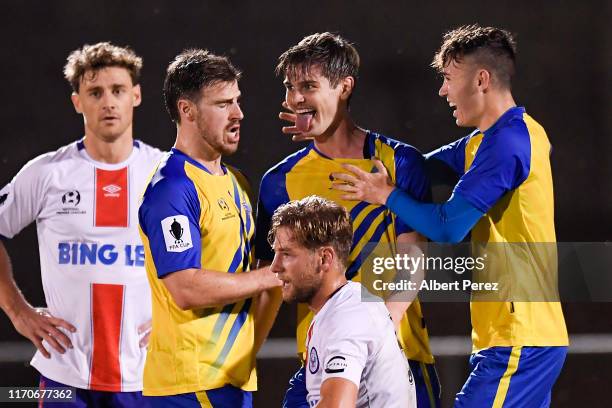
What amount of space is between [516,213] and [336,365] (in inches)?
37.5

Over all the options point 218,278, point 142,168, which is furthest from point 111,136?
point 218,278

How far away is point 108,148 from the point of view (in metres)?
4.12

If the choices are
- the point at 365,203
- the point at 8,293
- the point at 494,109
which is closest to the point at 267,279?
the point at 365,203

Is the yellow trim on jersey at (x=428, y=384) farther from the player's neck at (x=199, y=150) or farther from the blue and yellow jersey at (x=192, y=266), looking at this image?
the player's neck at (x=199, y=150)

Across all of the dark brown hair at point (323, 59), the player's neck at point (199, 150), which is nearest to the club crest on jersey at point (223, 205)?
the player's neck at point (199, 150)

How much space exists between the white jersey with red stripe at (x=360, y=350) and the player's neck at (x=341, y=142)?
0.79m

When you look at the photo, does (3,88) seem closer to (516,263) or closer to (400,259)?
(400,259)

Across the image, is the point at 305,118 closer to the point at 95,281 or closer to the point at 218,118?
the point at 218,118

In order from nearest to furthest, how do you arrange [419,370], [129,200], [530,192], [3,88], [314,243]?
1. [314,243]
2. [530,192]
3. [419,370]
4. [129,200]
5. [3,88]

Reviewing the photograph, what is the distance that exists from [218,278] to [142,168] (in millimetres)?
1139

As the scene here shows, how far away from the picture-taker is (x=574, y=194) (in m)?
5.66

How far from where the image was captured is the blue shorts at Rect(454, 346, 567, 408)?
304 cm

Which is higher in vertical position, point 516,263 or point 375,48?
point 375,48

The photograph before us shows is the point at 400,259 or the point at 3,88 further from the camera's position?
the point at 3,88
